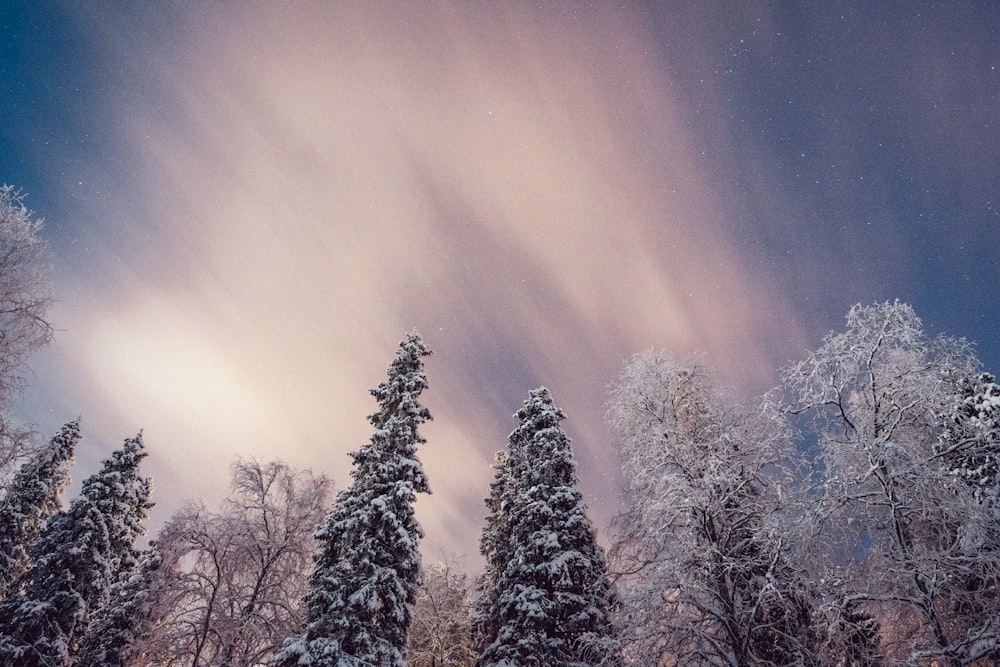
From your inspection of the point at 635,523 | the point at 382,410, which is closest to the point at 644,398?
the point at 635,523

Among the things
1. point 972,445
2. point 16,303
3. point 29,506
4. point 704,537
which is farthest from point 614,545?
point 29,506

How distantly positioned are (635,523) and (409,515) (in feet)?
29.9

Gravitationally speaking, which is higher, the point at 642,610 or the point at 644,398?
the point at 644,398

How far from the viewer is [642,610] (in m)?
12.6

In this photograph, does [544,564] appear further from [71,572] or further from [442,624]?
[71,572]

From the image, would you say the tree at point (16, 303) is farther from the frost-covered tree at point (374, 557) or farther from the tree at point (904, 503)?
the tree at point (904, 503)

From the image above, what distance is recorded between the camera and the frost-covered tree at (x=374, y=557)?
17.3 m

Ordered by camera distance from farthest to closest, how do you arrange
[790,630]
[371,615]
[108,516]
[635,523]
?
[108,516], [371,615], [635,523], [790,630]

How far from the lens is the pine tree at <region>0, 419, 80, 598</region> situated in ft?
91.4

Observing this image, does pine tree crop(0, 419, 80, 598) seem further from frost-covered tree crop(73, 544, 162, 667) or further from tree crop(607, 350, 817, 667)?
tree crop(607, 350, 817, 667)

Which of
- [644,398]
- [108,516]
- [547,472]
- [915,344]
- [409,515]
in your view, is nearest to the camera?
[915,344]

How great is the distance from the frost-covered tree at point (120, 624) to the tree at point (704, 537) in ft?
74.5

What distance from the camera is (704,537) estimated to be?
44.7ft

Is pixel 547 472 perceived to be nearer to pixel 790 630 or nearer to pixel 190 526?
pixel 790 630
